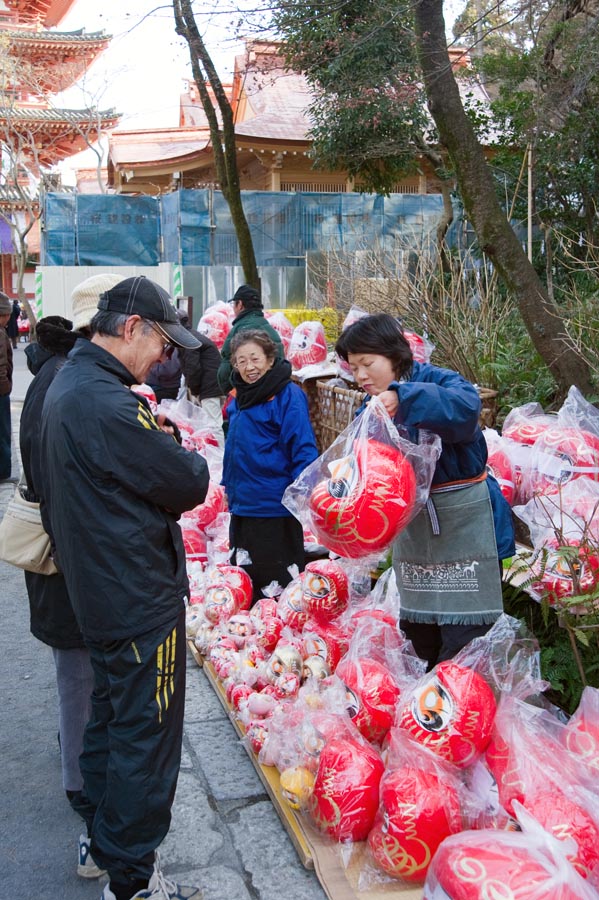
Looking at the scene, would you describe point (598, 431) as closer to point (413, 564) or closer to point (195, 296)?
point (413, 564)

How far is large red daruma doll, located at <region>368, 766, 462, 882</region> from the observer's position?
99.6 inches

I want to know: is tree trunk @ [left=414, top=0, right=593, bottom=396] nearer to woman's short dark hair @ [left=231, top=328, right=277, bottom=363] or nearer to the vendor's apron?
woman's short dark hair @ [left=231, top=328, right=277, bottom=363]

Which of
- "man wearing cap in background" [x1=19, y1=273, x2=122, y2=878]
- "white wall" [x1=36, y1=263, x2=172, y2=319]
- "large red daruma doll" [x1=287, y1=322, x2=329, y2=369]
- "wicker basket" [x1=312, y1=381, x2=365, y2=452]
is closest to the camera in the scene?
"man wearing cap in background" [x1=19, y1=273, x2=122, y2=878]

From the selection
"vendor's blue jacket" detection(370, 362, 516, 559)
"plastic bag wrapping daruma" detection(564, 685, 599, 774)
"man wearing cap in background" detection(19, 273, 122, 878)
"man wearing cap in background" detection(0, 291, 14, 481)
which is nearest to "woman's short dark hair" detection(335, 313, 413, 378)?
"vendor's blue jacket" detection(370, 362, 516, 559)

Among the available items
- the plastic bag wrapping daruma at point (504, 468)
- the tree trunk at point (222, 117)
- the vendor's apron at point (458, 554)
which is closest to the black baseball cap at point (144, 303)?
the vendor's apron at point (458, 554)

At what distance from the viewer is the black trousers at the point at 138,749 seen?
2400 mm

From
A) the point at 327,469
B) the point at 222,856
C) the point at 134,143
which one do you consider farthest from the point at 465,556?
the point at 134,143

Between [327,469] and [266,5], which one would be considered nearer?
[327,469]

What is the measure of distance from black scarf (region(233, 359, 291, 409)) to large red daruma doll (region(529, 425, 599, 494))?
1335mm

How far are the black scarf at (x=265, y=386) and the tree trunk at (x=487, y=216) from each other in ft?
5.62

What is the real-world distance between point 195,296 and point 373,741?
563 inches

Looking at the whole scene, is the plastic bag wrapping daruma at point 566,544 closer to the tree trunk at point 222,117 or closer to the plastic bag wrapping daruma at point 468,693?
the plastic bag wrapping daruma at point 468,693

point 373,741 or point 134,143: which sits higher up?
point 134,143

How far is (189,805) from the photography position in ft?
10.3
